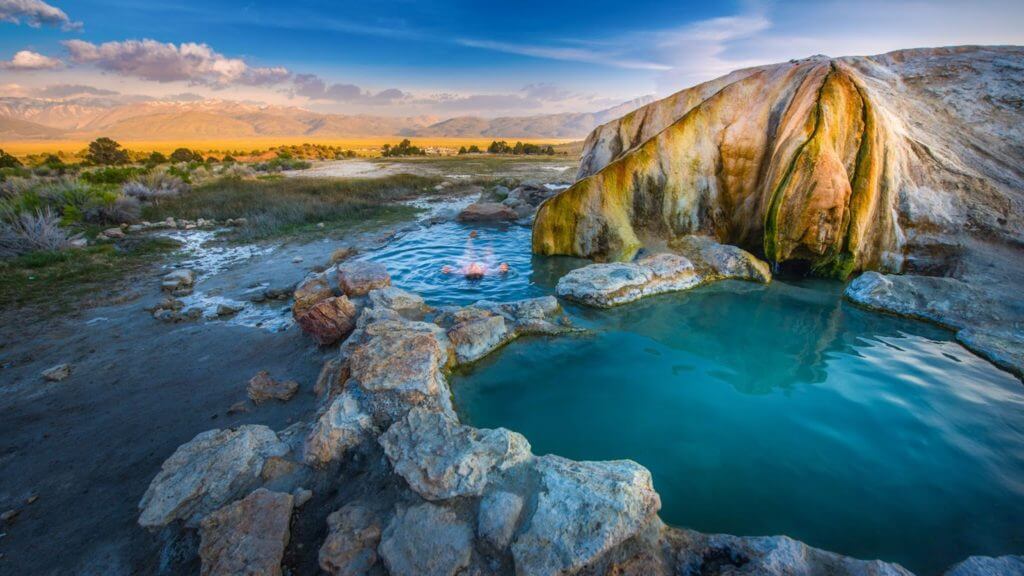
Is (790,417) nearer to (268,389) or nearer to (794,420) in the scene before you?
(794,420)

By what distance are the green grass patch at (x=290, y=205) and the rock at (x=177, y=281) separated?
3973mm

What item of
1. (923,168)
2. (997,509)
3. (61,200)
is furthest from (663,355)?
(61,200)

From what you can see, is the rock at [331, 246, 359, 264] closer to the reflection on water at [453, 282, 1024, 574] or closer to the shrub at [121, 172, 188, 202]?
the reflection on water at [453, 282, 1024, 574]

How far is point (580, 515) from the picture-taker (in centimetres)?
286

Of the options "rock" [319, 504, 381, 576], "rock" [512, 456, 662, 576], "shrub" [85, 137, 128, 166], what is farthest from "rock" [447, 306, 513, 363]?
"shrub" [85, 137, 128, 166]

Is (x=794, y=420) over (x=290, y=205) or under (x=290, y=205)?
under

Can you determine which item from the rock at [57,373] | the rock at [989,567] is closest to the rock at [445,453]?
the rock at [989,567]

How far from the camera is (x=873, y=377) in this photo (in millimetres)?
5184

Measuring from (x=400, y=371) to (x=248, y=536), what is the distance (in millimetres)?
1842

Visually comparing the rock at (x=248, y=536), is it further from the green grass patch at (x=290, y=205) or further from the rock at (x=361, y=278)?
the green grass patch at (x=290, y=205)

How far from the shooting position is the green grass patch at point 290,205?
1480 cm

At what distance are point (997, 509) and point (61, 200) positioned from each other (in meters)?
22.3

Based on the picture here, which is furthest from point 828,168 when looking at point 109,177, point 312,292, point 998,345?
point 109,177

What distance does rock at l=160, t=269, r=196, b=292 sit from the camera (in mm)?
8695
